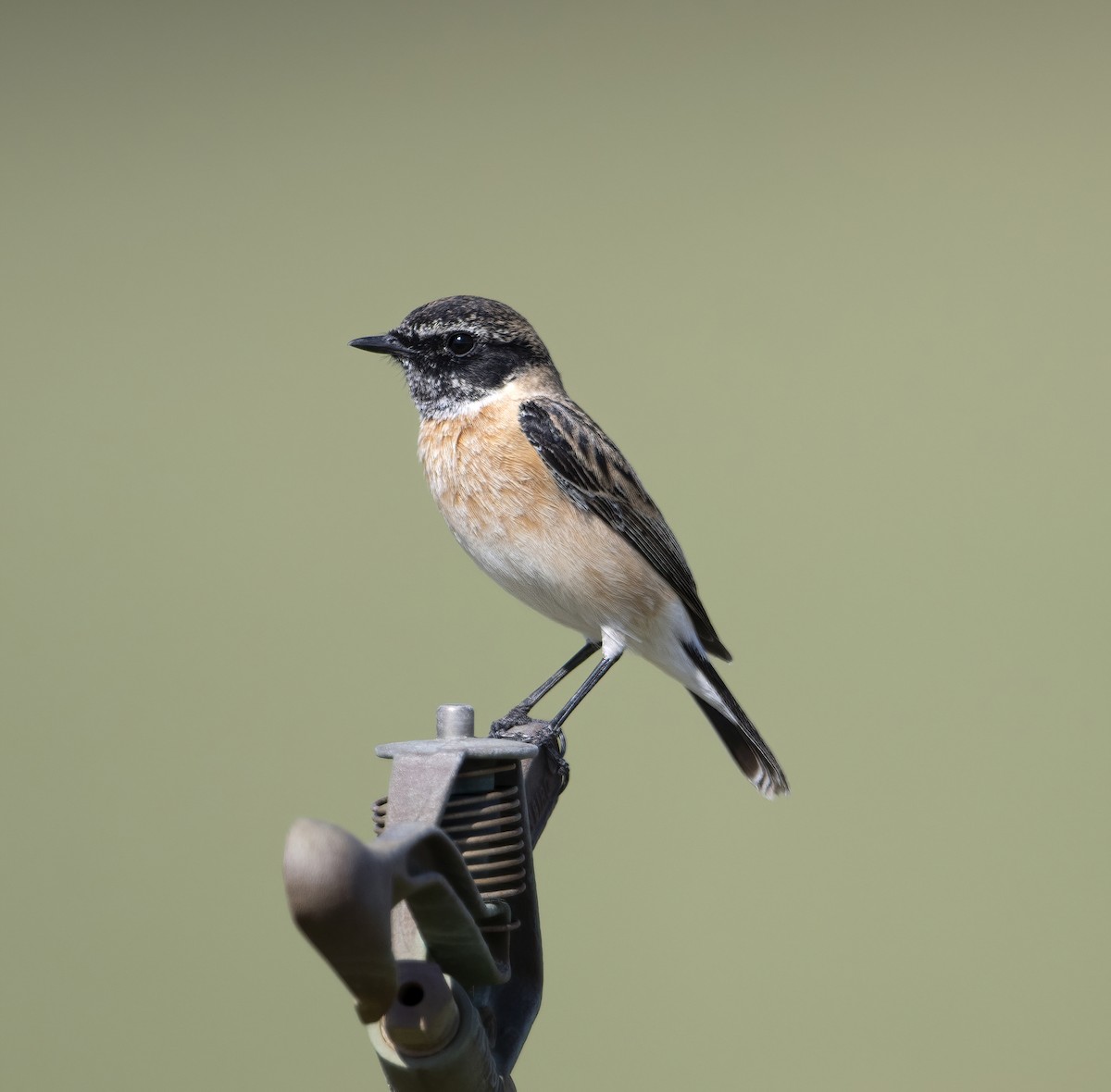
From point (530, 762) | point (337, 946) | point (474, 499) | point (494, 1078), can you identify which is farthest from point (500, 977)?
point (474, 499)

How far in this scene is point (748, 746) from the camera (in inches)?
118

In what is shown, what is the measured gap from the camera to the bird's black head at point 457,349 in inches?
100

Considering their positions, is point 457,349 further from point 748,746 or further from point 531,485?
point 748,746

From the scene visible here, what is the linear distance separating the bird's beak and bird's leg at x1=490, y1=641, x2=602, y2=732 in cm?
80

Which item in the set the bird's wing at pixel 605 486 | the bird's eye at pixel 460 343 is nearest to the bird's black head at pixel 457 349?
the bird's eye at pixel 460 343

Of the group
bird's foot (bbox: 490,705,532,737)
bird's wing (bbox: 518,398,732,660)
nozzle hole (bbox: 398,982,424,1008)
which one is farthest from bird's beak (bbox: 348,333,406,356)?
nozzle hole (bbox: 398,982,424,1008)

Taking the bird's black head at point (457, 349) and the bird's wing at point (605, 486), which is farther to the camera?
the bird's wing at point (605, 486)

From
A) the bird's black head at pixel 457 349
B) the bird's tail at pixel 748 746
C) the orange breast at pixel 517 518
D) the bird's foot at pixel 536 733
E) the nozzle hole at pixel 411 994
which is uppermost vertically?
the bird's black head at pixel 457 349

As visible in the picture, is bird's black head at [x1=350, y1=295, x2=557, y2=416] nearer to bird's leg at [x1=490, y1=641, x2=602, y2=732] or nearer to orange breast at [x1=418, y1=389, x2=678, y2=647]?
orange breast at [x1=418, y1=389, x2=678, y2=647]

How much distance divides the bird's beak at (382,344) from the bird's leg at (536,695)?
0.80m

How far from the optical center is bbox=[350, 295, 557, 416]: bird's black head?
254cm

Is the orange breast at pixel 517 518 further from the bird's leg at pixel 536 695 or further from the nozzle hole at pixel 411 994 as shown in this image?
the nozzle hole at pixel 411 994

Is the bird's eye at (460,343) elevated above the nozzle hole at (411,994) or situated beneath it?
elevated above

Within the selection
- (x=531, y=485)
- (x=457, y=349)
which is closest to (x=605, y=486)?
(x=531, y=485)
